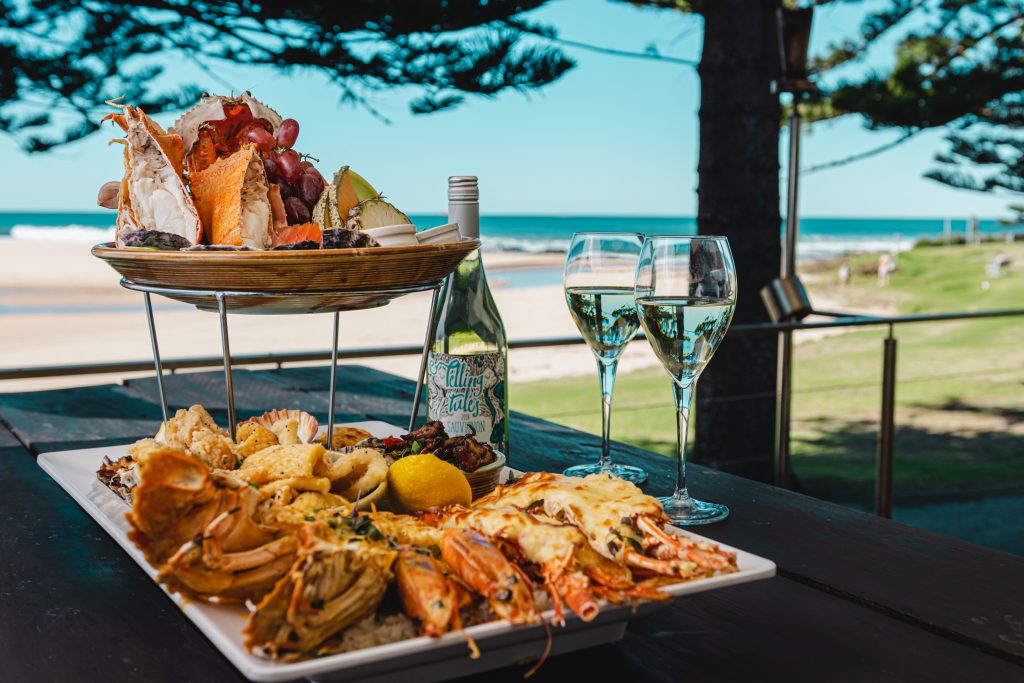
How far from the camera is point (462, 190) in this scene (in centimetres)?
107

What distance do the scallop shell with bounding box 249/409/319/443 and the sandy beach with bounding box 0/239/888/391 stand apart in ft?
27.3

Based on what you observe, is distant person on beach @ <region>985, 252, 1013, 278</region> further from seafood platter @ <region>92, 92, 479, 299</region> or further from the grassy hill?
seafood platter @ <region>92, 92, 479, 299</region>

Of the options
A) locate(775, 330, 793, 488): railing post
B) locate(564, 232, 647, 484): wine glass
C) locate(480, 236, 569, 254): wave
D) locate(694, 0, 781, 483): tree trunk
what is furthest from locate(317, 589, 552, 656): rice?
locate(480, 236, 569, 254): wave

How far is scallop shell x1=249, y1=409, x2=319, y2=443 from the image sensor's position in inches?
38.7

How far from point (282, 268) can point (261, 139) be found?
0.33 metres

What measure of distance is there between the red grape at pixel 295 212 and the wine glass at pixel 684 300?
0.42 metres

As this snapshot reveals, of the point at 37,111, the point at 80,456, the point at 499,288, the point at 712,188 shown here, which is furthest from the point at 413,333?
the point at 80,456

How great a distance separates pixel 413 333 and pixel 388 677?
12.5 m

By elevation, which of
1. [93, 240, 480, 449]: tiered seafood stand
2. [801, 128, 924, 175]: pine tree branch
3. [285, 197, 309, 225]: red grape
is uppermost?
[801, 128, 924, 175]: pine tree branch

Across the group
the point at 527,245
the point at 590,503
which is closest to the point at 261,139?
the point at 590,503

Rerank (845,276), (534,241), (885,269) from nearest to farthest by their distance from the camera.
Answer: (885,269) < (845,276) < (534,241)

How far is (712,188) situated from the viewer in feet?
11.2

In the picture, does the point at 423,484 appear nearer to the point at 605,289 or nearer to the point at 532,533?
the point at 532,533

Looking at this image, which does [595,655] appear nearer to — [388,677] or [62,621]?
[388,677]
